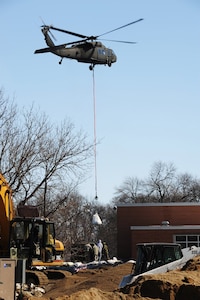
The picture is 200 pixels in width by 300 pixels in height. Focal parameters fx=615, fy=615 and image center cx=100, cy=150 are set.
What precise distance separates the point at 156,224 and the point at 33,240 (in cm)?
2668

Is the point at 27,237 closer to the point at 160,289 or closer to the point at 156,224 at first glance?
the point at 160,289

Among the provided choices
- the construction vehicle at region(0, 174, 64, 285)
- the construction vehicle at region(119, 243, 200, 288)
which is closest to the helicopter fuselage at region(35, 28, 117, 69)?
the construction vehicle at region(0, 174, 64, 285)

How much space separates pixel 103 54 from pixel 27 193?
14134 mm

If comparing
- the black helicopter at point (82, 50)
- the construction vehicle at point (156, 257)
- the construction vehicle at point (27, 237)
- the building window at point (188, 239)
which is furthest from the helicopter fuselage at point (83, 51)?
the building window at point (188, 239)

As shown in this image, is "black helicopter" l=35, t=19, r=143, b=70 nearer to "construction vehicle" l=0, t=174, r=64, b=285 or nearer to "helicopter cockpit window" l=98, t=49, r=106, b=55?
"helicopter cockpit window" l=98, t=49, r=106, b=55

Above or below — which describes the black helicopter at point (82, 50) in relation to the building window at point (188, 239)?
above

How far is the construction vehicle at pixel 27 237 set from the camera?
819 inches

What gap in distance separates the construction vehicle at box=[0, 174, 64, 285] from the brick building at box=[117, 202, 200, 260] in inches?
860

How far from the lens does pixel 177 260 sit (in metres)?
20.5

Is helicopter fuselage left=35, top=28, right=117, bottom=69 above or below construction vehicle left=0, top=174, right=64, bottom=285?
above

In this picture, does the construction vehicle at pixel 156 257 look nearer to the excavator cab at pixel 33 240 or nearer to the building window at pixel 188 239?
the excavator cab at pixel 33 240

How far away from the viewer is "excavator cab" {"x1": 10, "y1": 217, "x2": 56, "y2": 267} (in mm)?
Answer: 21938

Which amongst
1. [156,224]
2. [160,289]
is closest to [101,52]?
[160,289]

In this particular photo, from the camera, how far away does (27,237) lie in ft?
74.9
